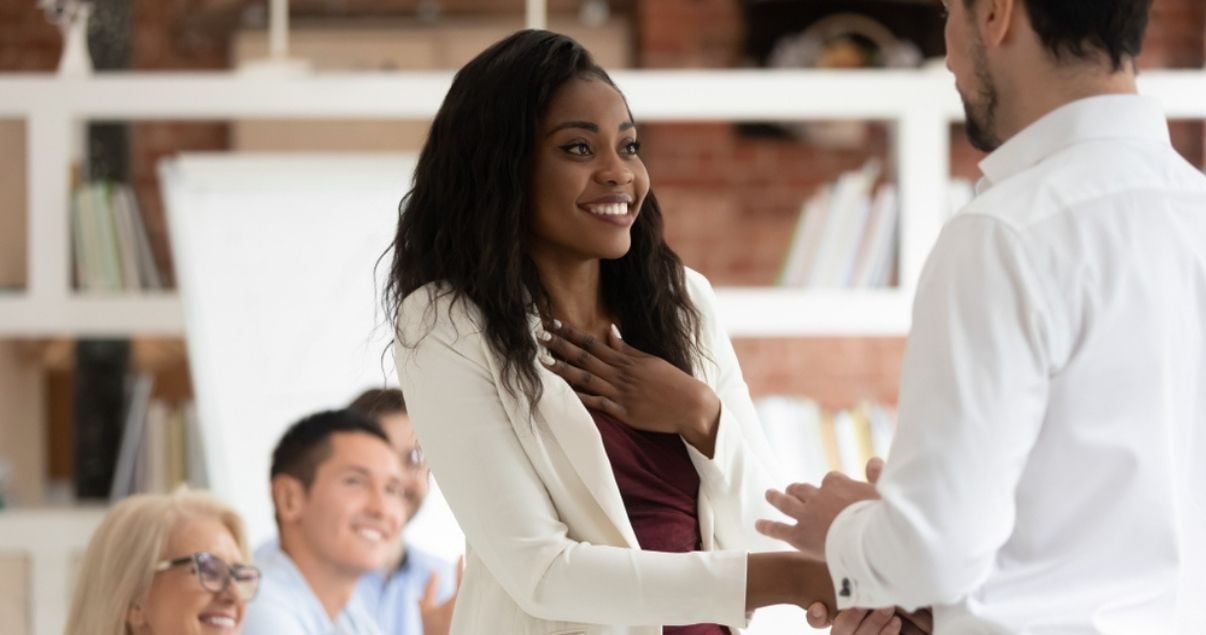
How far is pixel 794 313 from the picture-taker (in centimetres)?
441

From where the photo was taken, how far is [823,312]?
441 cm

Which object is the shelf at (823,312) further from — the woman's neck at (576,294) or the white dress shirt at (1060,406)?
the white dress shirt at (1060,406)

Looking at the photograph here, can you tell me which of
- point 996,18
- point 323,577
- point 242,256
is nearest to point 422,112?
point 242,256

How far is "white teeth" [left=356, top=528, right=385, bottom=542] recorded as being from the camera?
3.29 m


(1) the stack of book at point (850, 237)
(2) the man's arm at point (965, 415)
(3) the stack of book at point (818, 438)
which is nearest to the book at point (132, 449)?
(3) the stack of book at point (818, 438)

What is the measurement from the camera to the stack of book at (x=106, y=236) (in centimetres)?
431

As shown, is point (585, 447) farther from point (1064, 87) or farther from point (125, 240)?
point (125, 240)

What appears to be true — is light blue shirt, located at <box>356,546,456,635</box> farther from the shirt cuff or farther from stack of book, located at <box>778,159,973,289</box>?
the shirt cuff

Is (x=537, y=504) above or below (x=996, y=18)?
below

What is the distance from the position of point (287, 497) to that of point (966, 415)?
83.9 inches

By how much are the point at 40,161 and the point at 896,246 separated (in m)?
2.22

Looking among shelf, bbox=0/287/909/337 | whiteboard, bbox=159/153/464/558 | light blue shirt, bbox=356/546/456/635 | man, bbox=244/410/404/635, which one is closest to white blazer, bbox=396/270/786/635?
man, bbox=244/410/404/635

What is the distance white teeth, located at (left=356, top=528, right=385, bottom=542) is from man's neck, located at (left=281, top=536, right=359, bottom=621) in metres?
0.08

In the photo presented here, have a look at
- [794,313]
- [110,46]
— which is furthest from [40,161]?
[794,313]
